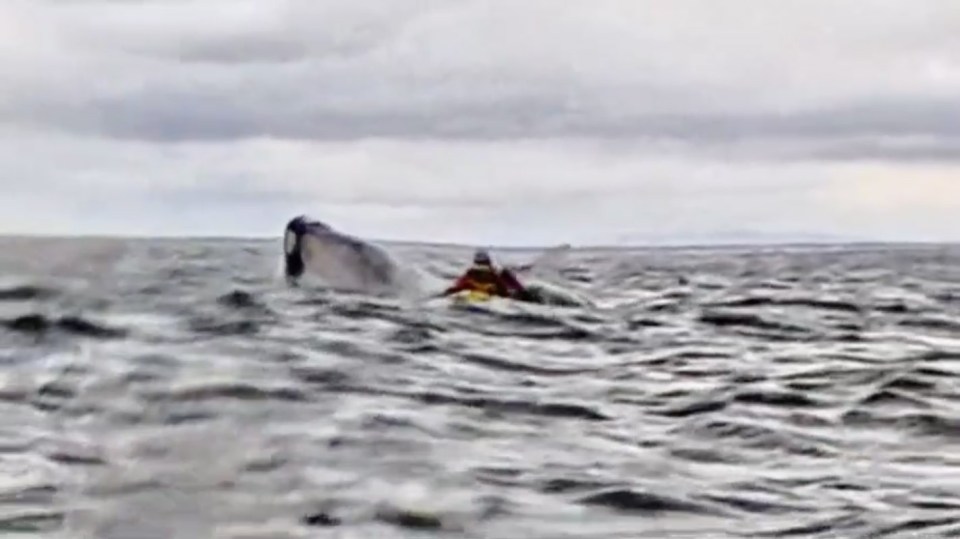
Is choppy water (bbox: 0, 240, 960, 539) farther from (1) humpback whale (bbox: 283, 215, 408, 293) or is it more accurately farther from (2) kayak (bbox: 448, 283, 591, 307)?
(1) humpback whale (bbox: 283, 215, 408, 293)

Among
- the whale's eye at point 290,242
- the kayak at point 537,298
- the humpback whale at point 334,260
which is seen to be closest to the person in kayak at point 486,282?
the kayak at point 537,298

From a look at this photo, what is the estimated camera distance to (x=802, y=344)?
23.2 meters

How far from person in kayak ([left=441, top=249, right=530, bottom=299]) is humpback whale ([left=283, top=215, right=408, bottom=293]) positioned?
237 centimetres

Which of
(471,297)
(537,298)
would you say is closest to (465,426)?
(471,297)

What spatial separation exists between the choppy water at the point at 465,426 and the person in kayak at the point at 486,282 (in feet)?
9.19

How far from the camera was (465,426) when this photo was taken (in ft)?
45.8

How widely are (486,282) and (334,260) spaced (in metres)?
4.56

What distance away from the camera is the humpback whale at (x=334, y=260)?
33.2m

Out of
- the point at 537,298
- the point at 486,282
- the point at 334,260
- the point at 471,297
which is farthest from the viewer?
the point at 334,260

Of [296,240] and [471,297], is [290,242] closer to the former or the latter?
[296,240]

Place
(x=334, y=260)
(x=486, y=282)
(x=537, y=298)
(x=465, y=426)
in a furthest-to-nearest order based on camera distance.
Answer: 1. (x=334, y=260)
2. (x=537, y=298)
3. (x=486, y=282)
4. (x=465, y=426)

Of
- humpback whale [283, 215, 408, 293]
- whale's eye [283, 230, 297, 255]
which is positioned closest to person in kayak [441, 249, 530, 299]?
humpback whale [283, 215, 408, 293]

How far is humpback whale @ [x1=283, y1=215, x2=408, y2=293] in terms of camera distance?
33219mm

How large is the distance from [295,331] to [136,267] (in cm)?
3059
